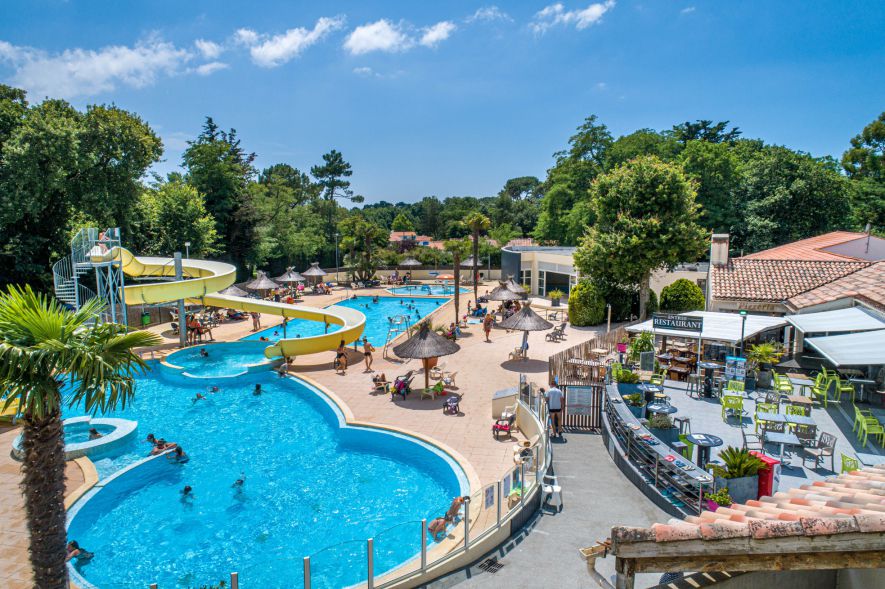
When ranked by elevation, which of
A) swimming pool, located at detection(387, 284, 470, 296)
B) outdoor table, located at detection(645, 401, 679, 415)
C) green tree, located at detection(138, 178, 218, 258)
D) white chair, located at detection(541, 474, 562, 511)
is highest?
green tree, located at detection(138, 178, 218, 258)

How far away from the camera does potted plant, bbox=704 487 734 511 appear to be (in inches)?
313

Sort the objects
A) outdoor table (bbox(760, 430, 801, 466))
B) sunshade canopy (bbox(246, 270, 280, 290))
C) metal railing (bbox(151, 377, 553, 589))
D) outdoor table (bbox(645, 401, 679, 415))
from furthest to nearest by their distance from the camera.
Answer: sunshade canopy (bbox(246, 270, 280, 290)), outdoor table (bbox(645, 401, 679, 415)), outdoor table (bbox(760, 430, 801, 466)), metal railing (bbox(151, 377, 553, 589))

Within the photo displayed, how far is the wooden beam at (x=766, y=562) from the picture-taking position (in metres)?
3.34

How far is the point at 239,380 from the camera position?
1853 centimetres

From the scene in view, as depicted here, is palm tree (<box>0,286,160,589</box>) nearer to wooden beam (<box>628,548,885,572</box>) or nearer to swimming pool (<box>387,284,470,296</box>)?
wooden beam (<box>628,548,885,572</box>)

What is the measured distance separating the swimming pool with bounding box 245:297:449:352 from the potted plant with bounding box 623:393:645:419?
43.7ft

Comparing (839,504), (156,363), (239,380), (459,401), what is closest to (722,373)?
(459,401)

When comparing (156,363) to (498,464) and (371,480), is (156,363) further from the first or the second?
(498,464)

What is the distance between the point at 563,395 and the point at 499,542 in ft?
17.8

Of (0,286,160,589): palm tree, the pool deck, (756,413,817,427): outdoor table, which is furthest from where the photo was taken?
(756,413,817,427): outdoor table

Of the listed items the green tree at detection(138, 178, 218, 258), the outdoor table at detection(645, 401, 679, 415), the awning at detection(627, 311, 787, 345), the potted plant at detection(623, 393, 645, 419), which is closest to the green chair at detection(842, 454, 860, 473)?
the outdoor table at detection(645, 401, 679, 415)

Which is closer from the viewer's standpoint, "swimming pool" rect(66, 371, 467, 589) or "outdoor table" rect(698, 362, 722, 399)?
"swimming pool" rect(66, 371, 467, 589)

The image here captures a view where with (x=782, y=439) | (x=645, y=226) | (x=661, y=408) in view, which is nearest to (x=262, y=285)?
(x=645, y=226)

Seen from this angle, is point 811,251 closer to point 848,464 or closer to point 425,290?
point 848,464
